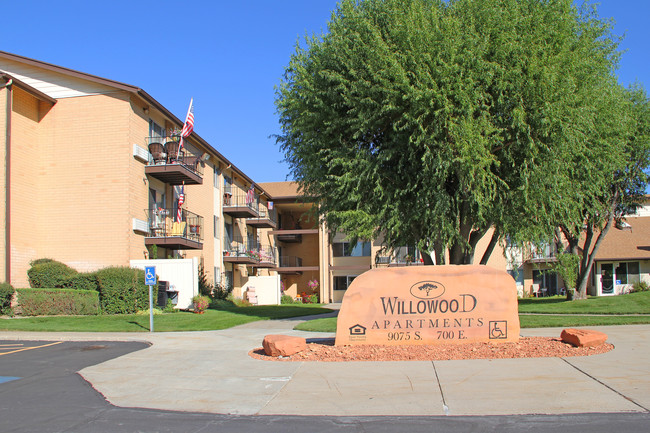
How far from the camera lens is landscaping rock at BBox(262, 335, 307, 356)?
34.4 ft

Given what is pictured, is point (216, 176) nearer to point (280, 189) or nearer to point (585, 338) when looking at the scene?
point (280, 189)

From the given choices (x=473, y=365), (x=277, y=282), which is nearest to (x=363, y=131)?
(x=473, y=365)

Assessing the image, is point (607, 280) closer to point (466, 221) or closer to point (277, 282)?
point (277, 282)

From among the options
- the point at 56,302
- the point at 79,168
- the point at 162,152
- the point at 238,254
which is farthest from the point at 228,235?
the point at 56,302

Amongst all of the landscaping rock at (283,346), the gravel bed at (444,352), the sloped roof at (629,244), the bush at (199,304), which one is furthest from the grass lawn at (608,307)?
the landscaping rock at (283,346)

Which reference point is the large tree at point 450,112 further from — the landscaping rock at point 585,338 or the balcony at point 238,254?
the balcony at point 238,254

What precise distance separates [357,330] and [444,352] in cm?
172

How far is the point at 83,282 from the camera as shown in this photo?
22.5m

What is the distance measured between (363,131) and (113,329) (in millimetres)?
9451

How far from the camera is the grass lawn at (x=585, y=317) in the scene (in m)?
15.5

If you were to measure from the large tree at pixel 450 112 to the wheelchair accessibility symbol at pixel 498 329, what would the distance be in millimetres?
4737

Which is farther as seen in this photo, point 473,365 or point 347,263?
point 347,263

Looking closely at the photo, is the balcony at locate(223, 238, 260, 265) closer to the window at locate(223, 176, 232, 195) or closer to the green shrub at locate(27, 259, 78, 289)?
the window at locate(223, 176, 232, 195)

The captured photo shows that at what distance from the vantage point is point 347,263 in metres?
45.5
